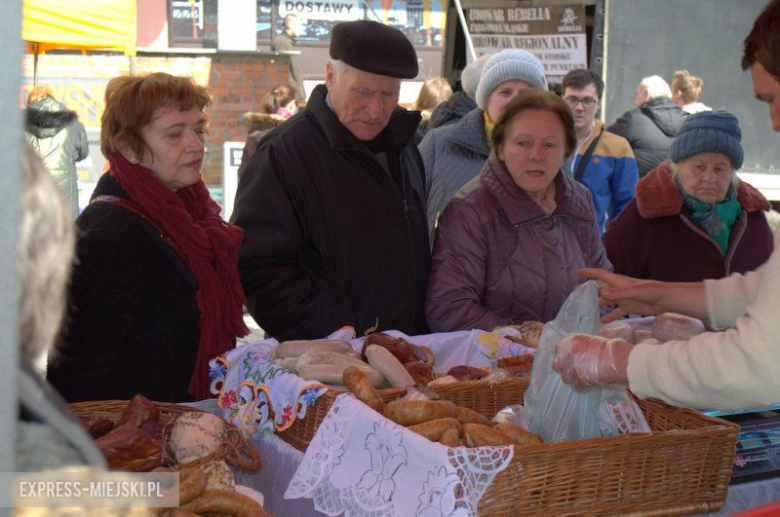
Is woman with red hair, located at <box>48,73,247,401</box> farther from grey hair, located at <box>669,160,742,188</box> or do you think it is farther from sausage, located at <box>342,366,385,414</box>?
grey hair, located at <box>669,160,742,188</box>

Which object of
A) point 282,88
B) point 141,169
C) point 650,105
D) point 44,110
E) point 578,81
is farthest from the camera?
point 282,88

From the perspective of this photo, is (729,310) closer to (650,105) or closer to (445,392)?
(445,392)

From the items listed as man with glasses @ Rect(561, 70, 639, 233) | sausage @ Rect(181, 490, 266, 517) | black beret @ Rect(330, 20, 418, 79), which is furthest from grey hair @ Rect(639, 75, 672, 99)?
sausage @ Rect(181, 490, 266, 517)

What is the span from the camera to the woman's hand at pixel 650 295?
2445 millimetres

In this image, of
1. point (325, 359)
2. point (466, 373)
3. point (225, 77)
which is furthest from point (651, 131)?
point (225, 77)

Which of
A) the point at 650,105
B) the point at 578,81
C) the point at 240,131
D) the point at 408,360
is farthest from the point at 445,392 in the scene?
the point at 240,131

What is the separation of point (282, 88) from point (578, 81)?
3783mm

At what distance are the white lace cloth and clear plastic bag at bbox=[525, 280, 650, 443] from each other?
0.35m

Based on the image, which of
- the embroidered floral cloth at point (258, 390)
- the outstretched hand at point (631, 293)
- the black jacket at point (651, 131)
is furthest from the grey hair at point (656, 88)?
the embroidered floral cloth at point (258, 390)

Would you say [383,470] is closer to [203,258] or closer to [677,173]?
[203,258]

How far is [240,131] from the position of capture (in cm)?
1220

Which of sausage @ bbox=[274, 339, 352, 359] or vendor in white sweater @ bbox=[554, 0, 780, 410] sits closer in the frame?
vendor in white sweater @ bbox=[554, 0, 780, 410]

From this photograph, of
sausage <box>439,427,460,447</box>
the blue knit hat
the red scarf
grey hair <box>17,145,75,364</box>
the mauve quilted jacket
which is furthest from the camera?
the blue knit hat

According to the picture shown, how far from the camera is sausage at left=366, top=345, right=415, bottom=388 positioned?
2352 mm
